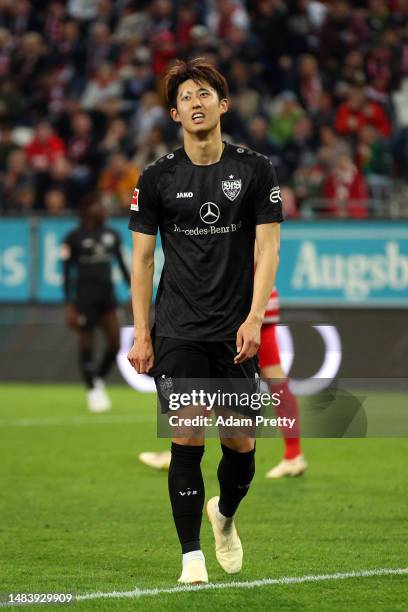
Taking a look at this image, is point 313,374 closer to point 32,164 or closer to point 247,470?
point 32,164

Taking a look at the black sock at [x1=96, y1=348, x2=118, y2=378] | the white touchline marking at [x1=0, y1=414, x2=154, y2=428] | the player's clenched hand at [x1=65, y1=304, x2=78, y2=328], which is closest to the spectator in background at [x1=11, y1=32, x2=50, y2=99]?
the player's clenched hand at [x1=65, y1=304, x2=78, y2=328]

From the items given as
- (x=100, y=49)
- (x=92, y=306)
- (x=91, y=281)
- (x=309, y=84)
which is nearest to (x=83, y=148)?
(x=100, y=49)

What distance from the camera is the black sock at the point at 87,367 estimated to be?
16.3 meters

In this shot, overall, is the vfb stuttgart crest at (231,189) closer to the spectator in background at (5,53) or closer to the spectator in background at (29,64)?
the spectator in background at (29,64)

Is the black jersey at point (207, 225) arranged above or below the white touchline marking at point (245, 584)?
above

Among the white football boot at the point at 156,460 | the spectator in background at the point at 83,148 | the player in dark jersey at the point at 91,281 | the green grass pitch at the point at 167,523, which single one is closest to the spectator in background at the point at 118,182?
the spectator in background at the point at 83,148

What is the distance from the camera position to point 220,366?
6672 millimetres

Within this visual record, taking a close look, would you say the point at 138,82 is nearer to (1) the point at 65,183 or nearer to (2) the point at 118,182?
(1) the point at 65,183

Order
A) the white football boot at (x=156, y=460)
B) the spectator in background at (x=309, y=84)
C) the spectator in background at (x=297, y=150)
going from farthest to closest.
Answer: the spectator in background at (x=309, y=84), the spectator in background at (x=297, y=150), the white football boot at (x=156, y=460)

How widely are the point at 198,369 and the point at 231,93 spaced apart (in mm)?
14986

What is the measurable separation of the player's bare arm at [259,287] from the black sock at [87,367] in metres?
9.83

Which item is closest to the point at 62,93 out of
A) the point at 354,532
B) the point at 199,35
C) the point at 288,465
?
the point at 199,35

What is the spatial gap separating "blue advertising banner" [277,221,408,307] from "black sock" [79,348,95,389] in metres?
3.23

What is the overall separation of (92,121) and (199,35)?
212 cm
